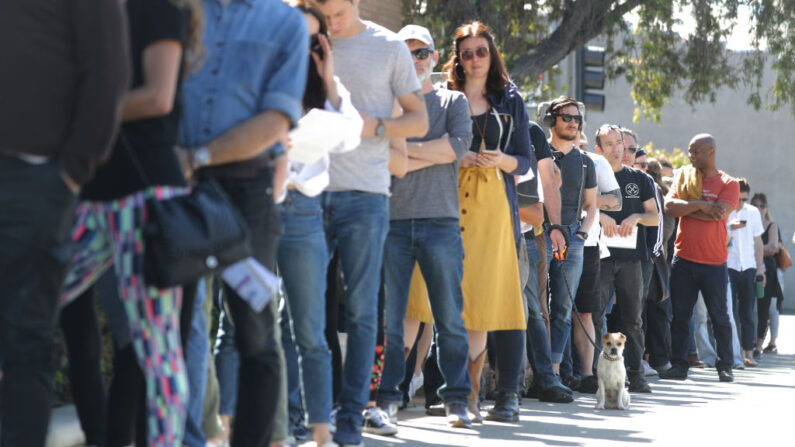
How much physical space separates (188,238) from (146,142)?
1.20 ft

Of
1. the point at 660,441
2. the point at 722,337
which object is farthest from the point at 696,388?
the point at 660,441

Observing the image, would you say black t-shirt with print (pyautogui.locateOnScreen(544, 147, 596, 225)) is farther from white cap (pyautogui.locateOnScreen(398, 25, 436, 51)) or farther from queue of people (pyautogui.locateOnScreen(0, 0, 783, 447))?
white cap (pyautogui.locateOnScreen(398, 25, 436, 51))

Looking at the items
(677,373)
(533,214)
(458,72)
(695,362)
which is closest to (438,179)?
(458,72)

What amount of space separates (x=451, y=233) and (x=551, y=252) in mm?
3304

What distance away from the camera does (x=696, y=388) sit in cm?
1145

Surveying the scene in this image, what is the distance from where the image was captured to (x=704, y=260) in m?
12.6

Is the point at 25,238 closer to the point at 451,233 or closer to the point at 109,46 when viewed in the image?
the point at 109,46

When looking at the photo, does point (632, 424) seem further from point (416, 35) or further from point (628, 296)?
point (628, 296)

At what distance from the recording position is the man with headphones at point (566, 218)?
33.2ft

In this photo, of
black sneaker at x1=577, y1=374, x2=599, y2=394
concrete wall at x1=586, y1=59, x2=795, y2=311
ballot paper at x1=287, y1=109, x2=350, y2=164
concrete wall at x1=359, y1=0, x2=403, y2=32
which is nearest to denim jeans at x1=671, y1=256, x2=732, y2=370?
black sneaker at x1=577, y1=374, x2=599, y2=394

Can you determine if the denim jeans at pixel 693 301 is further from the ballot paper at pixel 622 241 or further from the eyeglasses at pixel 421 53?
the eyeglasses at pixel 421 53

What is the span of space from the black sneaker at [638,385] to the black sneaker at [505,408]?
3579mm

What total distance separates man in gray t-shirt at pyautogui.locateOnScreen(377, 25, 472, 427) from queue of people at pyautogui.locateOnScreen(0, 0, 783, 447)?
0.04ft

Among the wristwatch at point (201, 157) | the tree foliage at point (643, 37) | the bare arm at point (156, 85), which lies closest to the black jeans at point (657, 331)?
the tree foliage at point (643, 37)
